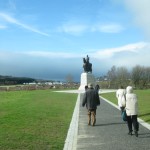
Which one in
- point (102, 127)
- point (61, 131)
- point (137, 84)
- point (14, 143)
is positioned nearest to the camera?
point (14, 143)

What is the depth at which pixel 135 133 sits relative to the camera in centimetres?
1342

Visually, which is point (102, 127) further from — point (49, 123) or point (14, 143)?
point (14, 143)

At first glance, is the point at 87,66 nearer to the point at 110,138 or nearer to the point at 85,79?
the point at 85,79

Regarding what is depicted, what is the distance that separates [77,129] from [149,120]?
4.45 metres

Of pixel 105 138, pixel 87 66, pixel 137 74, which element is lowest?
pixel 105 138

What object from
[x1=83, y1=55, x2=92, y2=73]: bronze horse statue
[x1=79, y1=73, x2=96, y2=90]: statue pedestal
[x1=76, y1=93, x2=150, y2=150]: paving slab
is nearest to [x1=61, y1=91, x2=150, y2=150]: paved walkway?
[x1=76, y1=93, x2=150, y2=150]: paving slab

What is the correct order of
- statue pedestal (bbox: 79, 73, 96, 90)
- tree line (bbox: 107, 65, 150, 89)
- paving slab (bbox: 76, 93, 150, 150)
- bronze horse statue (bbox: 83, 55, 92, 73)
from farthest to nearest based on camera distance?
tree line (bbox: 107, 65, 150, 89)
bronze horse statue (bbox: 83, 55, 92, 73)
statue pedestal (bbox: 79, 73, 96, 90)
paving slab (bbox: 76, 93, 150, 150)

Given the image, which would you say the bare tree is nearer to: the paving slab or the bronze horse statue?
the bronze horse statue

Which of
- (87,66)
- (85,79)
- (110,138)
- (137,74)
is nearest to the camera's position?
(110,138)

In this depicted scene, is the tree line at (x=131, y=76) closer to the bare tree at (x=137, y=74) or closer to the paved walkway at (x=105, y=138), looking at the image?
the bare tree at (x=137, y=74)

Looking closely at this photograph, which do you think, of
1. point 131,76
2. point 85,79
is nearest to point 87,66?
point 85,79

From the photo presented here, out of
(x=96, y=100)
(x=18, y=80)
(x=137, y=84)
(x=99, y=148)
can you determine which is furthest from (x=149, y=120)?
(x=18, y=80)

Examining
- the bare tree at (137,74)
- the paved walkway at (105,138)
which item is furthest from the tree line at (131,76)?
the paved walkway at (105,138)

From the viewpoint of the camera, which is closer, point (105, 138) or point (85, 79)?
point (105, 138)
